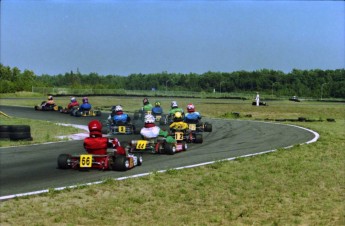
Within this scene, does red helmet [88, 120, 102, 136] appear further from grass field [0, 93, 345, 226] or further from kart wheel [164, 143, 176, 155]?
kart wheel [164, 143, 176, 155]

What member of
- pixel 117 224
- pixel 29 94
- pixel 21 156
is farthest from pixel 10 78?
pixel 117 224

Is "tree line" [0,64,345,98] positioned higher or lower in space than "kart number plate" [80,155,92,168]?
higher

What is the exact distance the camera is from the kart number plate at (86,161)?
34.3ft

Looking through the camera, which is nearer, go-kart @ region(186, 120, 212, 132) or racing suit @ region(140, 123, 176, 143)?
racing suit @ region(140, 123, 176, 143)

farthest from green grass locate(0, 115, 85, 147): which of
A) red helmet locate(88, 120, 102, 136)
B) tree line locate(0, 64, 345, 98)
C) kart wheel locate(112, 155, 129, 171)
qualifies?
tree line locate(0, 64, 345, 98)

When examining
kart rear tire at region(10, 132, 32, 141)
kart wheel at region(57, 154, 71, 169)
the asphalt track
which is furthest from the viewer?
kart rear tire at region(10, 132, 32, 141)

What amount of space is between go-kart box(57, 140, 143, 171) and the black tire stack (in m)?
5.95

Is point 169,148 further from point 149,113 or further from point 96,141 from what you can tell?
point 149,113

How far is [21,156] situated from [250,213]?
297 inches

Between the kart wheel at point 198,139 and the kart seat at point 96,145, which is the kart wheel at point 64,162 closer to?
Answer: the kart seat at point 96,145

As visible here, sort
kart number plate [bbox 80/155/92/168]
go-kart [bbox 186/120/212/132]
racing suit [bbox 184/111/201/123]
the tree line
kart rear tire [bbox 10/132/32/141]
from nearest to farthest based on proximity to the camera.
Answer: kart number plate [bbox 80/155/92/168] < kart rear tire [bbox 10/132/32/141] < go-kart [bbox 186/120/212/132] < racing suit [bbox 184/111/201/123] < the tree line

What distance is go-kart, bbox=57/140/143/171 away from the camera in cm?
1050

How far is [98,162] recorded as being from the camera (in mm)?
10648

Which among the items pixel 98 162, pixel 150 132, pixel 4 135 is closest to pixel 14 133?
pixel 4 135
